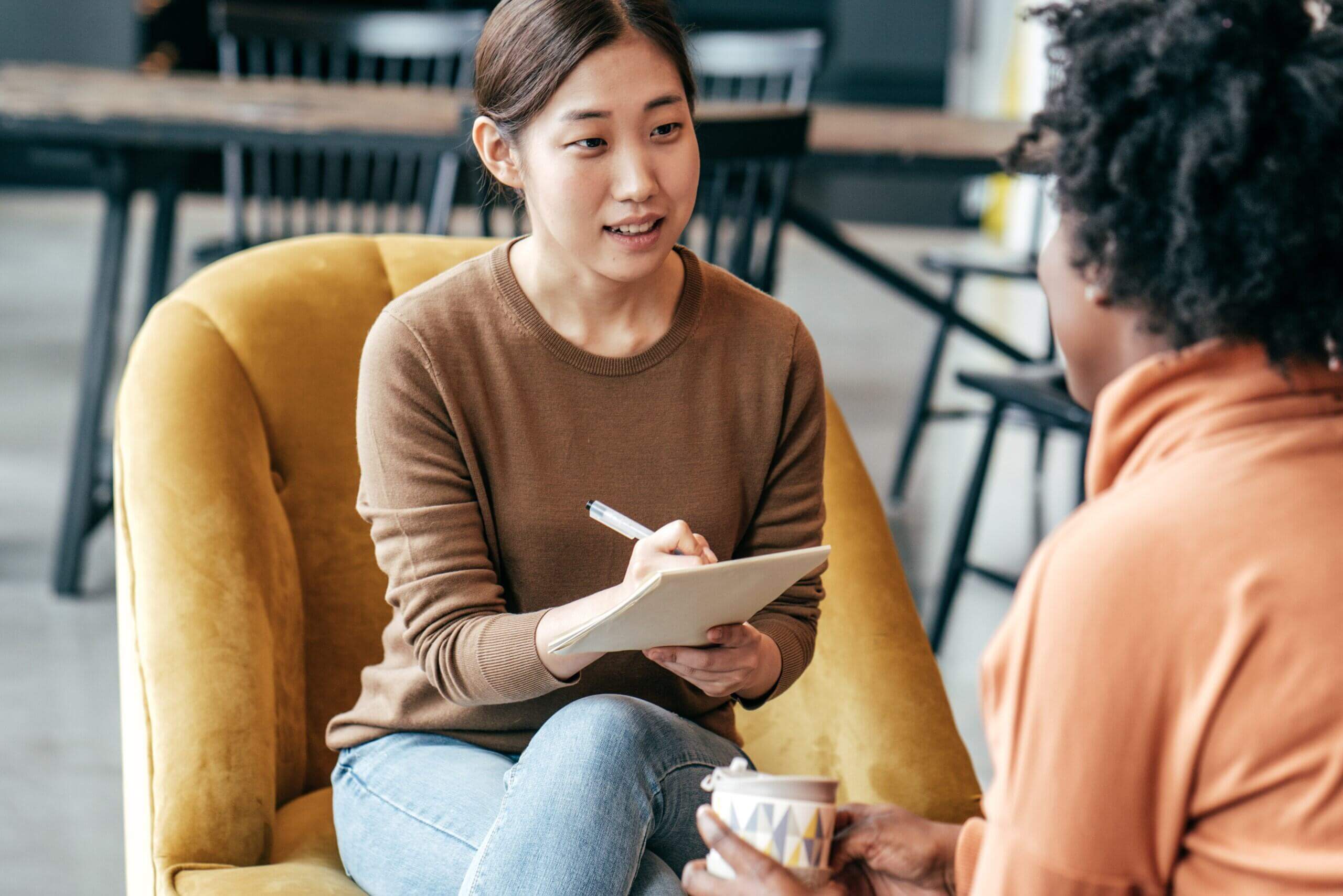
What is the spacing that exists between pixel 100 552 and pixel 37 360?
192 centimetres

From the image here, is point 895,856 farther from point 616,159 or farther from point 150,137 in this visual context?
point 150,137

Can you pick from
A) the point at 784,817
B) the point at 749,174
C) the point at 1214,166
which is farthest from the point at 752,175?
the point at 1214,166

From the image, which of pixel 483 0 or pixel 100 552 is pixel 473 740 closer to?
pixel 100 552

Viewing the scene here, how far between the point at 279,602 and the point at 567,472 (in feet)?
1.20

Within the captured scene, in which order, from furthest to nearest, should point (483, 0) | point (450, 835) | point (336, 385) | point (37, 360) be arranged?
1. point (483, 0)
2. point (37, 360)
3. point (336, 385)
4. point (450, 835)

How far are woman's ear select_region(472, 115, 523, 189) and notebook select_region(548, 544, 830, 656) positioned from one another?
434 mm

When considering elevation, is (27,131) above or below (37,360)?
above

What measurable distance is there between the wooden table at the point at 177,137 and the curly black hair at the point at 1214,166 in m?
1.70

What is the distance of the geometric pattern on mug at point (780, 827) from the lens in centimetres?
96

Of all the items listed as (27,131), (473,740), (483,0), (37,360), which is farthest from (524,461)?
(483,0)

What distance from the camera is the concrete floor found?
220 centimetres

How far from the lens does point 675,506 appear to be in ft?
4.23

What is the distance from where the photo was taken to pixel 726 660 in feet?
3.86

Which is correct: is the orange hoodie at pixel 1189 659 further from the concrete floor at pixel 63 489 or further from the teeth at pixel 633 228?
the concrete floor at pixel 63 489
